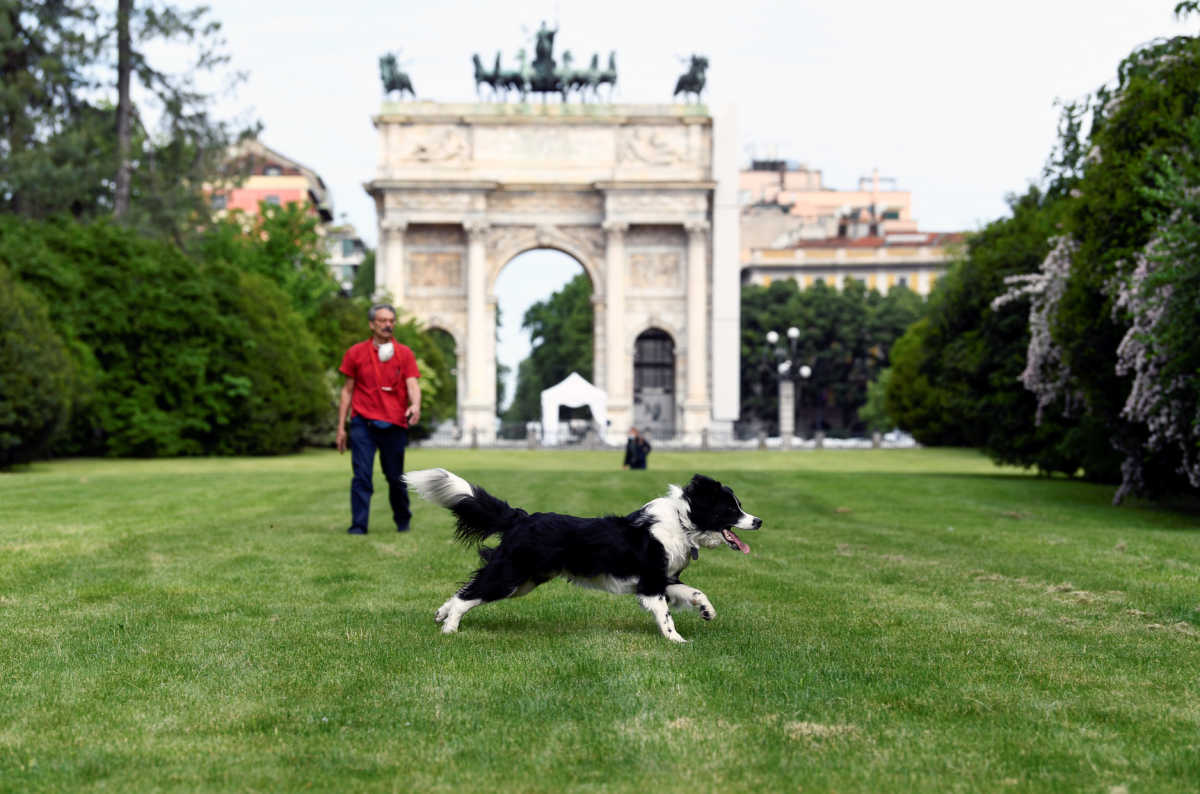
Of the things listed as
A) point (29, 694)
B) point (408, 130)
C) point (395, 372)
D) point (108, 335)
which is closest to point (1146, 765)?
point (29, 694)

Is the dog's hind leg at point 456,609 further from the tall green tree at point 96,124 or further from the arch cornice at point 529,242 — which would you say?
the arch cornice at point 529,242

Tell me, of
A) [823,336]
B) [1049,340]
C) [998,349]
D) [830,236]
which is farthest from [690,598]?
[830,236]

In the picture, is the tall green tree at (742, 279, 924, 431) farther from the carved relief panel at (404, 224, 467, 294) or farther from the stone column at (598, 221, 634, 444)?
the carved relief panel at (404, 224, 467, 294)

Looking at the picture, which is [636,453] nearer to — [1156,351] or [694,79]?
[1156,351]

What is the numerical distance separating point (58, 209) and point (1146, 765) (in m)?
50.8

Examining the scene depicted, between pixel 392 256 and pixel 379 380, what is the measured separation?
64.4 m

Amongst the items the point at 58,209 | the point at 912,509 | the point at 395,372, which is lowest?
the point at 912,509

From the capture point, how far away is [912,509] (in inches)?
839

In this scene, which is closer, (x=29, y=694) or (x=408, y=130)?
(x=29, y=694)

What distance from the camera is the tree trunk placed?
50031mm

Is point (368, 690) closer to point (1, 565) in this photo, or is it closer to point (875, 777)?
point (875, 777)

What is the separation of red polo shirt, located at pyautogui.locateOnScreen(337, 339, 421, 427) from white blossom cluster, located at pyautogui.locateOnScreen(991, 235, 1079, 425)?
15.2 m

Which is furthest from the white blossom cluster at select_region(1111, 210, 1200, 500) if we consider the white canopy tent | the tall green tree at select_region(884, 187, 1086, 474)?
the white canopy tent

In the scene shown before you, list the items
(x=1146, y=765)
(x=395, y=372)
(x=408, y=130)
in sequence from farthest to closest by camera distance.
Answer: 1. (x=408, y=130)
2. (x=395, y=372)
3. (x=1146, y=765)
